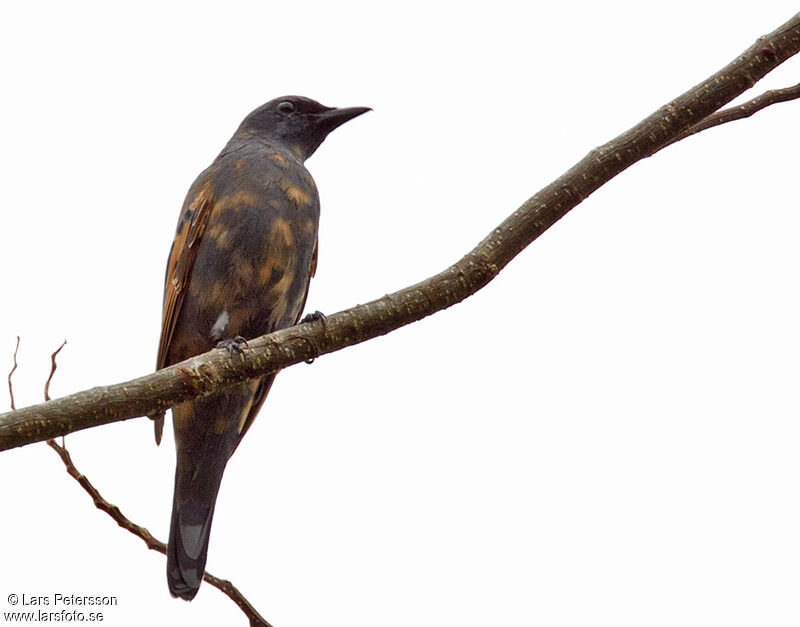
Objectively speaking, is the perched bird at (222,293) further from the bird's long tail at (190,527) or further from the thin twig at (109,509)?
the thin twig at (109,509)

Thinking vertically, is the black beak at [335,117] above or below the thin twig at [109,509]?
above

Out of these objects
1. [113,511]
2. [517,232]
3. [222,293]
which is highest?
[222,293]

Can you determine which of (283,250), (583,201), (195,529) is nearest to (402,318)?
(583,201)

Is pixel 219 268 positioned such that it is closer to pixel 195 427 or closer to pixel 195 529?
pixel 195 427

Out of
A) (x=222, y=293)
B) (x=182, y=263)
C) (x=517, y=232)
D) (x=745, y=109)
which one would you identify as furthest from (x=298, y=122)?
(x=745, y=109)

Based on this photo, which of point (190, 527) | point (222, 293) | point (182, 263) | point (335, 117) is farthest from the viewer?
point (335, 117)

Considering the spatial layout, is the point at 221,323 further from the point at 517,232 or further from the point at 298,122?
the point at 517,232

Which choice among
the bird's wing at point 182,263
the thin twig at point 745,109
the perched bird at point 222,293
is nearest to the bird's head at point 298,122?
the perched bird at point 222,293
